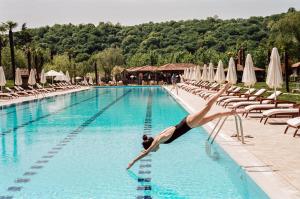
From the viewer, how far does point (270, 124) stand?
1149 cm

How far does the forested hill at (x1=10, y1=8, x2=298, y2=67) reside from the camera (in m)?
71.1

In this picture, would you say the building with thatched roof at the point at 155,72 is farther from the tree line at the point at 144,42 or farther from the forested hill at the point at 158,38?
the forested hill at the point at 158,38

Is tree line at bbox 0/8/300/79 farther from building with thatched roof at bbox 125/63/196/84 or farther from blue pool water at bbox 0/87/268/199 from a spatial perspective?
blue pool water at bbox 0/87/268/199

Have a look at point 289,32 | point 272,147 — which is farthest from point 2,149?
point 289,32

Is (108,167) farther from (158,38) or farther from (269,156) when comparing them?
(158,38)

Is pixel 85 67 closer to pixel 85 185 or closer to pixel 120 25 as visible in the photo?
pixel 120 25

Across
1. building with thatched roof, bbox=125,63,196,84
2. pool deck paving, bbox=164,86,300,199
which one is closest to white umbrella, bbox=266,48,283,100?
pool deck paving, bbox=164,86,300,199

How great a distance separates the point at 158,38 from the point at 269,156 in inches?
2835

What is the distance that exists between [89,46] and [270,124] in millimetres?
70026

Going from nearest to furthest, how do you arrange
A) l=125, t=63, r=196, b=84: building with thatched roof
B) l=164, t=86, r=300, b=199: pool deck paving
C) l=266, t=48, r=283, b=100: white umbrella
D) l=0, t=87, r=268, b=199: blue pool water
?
1. l=164, t=86, r=300, b=199: pool deck paving
2. l=0, t=87, r=268, b=199: blue pool water
3. l=266, t=48, r=283, b=100: white umbrella
4. l=125, t=63, r=196, b=84: building with thatched roof

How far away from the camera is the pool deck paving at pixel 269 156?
211 inches

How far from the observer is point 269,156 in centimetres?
718

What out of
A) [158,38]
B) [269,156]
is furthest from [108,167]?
[158,38]

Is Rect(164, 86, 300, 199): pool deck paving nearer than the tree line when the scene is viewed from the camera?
Yes
